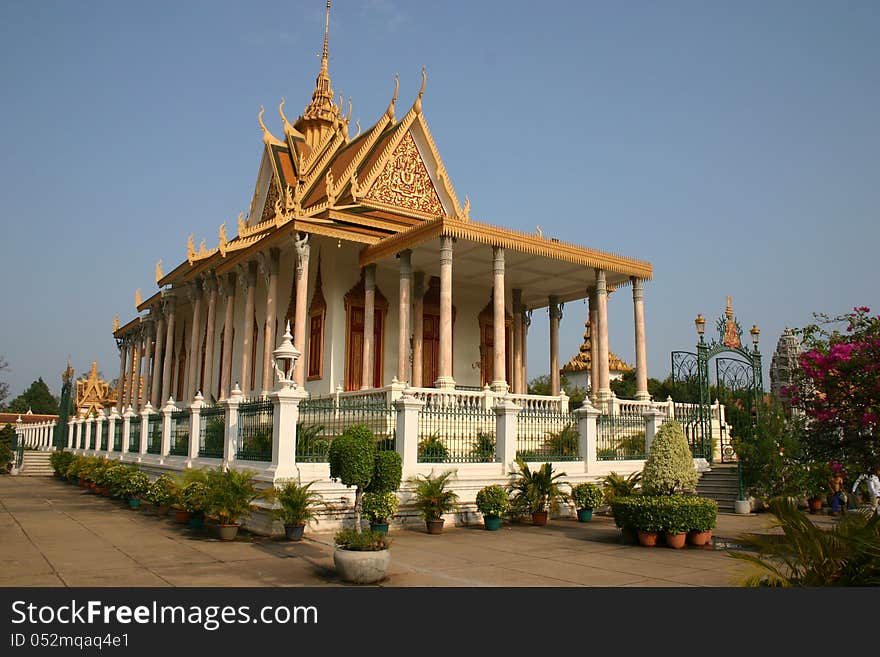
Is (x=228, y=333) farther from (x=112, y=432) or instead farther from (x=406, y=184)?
(x=406, y=184)

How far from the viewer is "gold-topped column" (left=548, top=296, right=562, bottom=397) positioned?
23453 millimetres

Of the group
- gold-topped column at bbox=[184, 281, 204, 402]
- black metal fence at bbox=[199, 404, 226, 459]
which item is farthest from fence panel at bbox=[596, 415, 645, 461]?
gold-topped column at bbox=[184, 281, 204, 402]

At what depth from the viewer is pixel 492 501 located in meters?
11.5

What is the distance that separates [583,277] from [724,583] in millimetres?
14536

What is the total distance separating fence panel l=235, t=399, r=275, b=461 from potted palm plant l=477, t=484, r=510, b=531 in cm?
327

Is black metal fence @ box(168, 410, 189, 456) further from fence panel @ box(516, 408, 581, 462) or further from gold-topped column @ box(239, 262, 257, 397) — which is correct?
fence panel @ box(516, 408, 581, 462)

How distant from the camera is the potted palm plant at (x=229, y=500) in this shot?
32.8 ft

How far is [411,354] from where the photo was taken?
20594mm

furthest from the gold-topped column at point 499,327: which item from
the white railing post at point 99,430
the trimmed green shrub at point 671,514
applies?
the white railing post at point 99,430

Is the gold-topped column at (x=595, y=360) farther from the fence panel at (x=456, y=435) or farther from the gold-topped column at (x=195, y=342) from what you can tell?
the gold-topped column at (x=195, y=342)

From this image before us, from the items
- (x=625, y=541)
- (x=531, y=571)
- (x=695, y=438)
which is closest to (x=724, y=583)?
(x=531, y=571)

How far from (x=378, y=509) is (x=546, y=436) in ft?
15.5

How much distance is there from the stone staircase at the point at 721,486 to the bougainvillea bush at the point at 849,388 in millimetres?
5120
